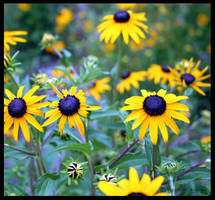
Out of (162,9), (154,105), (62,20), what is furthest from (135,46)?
(154,105)

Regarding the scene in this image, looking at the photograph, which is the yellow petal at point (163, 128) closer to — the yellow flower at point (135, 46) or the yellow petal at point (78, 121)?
the yellow petal at point (78, 121)

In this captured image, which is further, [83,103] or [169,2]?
[169,2]

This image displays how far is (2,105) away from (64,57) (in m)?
0.64

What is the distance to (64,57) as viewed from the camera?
1.69 m

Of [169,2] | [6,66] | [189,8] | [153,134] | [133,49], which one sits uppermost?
[189,8]

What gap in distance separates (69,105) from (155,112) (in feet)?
1.09

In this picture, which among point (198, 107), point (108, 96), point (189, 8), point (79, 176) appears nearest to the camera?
point (79, 176)

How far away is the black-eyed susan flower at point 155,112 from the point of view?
97 cm

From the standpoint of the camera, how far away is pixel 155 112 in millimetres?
977

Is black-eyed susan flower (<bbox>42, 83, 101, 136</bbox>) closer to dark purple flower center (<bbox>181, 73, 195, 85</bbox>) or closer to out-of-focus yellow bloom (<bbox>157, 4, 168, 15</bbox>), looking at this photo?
dark purple flower center (<bbox>181, 73, 195, 85</bbox>)

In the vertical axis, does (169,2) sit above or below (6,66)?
above

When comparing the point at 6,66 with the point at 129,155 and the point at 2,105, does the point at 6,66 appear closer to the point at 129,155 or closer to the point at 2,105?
the point at 2,105

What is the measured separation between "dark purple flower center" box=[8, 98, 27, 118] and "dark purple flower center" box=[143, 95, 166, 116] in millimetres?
492

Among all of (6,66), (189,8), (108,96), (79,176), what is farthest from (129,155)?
(189,8)
